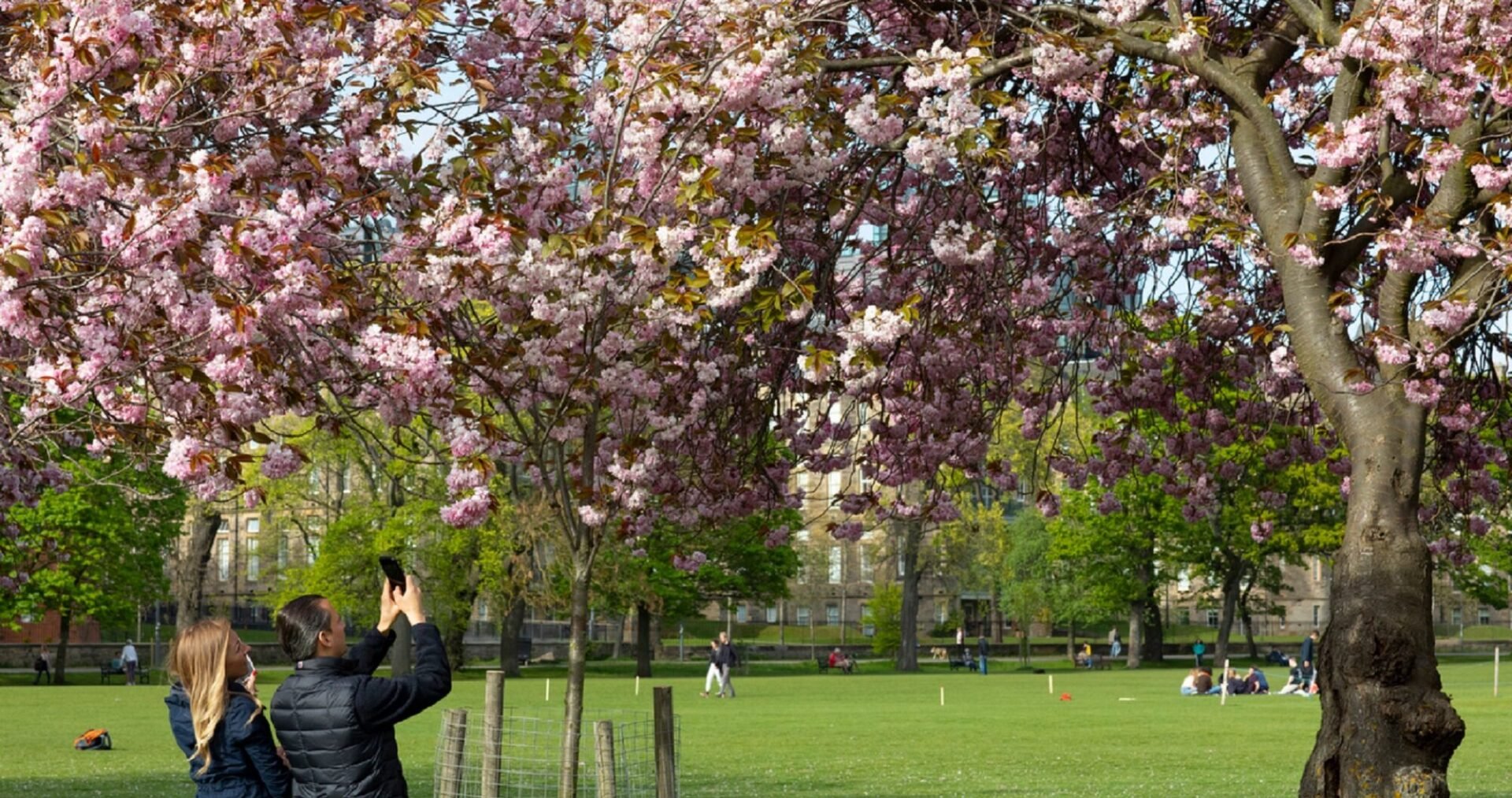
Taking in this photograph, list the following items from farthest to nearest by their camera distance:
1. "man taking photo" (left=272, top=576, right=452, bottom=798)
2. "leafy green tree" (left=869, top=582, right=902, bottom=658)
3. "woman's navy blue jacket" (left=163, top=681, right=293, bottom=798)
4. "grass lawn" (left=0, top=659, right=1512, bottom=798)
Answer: "leafy green tree" (left=869, top=582, right=902, bottom=658)
"grass lawn" (left=0, top=659, right=1512, bottom=798)
"woman's navy blue jacket" (left=163, top=681, right=293, bottom=798)
"man taking photo" (left=272, top=576, right=452, bottom=798)

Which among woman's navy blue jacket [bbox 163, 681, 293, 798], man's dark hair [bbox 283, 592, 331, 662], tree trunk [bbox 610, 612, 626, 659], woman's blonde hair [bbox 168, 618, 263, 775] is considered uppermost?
tree trunk [bbox 610, 612, 626, 659]

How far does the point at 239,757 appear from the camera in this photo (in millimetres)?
5754

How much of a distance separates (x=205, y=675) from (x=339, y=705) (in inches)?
17.8

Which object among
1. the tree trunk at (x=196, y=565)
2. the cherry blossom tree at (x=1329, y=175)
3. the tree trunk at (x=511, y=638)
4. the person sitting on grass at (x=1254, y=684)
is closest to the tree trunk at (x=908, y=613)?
the tree trunk at (x=511, y=638)

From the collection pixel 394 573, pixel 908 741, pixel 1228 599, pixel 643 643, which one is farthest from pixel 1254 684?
pixel 394 573

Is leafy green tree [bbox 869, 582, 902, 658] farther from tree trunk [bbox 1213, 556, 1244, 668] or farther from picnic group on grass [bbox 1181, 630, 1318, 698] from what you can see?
picnic group on grass [bbox 1181, 630, 1318, 698]

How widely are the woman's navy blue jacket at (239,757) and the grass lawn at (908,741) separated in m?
11.1

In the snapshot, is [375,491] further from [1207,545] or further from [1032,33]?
→ [1032,33]

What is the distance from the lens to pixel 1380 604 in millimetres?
9352

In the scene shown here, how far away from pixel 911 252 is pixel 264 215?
18.5ft

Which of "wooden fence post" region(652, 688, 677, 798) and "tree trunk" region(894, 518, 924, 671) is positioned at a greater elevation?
"tree trunk" region(894, 518, 924, 671)

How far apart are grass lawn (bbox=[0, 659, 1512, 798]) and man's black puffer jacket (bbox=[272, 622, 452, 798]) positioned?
11286mm

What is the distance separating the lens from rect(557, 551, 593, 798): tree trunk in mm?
9070

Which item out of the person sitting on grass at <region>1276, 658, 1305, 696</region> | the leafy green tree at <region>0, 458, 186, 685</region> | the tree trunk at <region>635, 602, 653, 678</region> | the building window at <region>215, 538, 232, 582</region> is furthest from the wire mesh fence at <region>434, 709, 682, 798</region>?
the building window at <region>215, 538, 232, 582</region>
